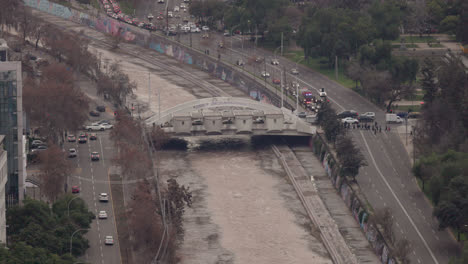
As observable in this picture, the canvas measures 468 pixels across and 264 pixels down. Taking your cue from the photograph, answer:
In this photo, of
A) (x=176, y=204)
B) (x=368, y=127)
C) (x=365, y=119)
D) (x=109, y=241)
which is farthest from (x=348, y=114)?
(x=109, y=241)

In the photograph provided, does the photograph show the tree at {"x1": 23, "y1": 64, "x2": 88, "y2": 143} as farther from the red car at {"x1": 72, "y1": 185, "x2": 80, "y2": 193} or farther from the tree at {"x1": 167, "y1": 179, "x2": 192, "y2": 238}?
the tree at {"x1": 167, "y1": 179, "x2": 192, "y2": 238}

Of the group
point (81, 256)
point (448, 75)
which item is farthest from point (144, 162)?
point (448, 75)

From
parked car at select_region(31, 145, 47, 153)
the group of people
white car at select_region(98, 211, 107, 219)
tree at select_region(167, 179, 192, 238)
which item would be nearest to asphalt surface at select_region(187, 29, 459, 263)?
the group of people

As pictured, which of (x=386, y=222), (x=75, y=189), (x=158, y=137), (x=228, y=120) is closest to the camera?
(x=386, y=222)

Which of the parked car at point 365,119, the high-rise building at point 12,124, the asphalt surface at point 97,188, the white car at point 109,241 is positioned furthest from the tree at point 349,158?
the high-rise building at point 12,124

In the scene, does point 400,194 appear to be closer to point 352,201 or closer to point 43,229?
point 352,201

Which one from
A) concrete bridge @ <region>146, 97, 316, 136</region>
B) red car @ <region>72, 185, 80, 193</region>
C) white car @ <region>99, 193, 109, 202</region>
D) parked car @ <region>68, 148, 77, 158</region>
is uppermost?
concrete bridge @ <region>146, 97, 316, 136</region>

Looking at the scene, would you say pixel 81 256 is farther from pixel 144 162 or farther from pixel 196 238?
pixel 144 162
